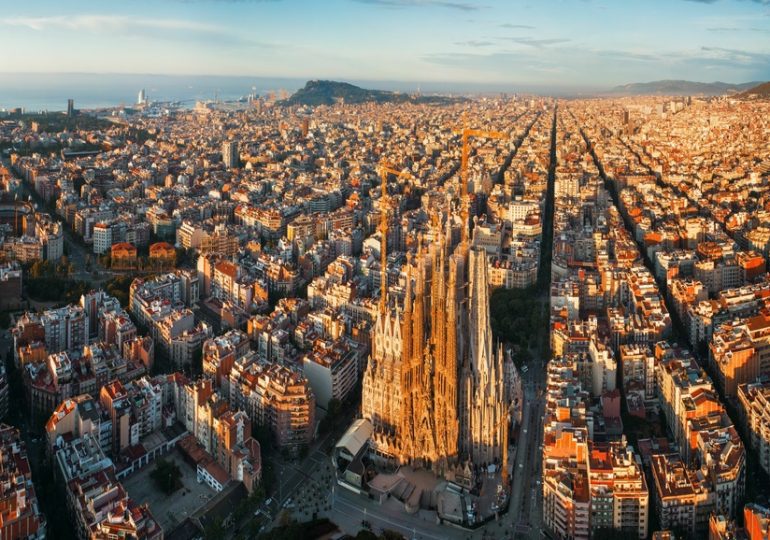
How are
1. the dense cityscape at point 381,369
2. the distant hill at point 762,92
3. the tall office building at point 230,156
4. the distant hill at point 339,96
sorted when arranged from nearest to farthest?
1. the dense cityscape at point 381,369
2. the tall office building at point 230,156
3. the distant hill at point 762,92
4. the distant hill at point 339,96

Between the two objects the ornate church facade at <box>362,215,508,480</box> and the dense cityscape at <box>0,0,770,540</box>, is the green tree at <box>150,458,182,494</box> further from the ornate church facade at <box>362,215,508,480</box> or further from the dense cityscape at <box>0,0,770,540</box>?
the ornate church facade at <box>362,215,508,480</box>

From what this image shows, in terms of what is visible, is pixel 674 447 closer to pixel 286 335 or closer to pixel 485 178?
pixel 286 335

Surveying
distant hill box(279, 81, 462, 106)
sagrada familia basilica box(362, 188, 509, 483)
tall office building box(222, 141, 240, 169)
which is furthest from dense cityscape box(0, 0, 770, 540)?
distant hill box(279, 81, 462, 106)

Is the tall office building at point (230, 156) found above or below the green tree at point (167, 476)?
above

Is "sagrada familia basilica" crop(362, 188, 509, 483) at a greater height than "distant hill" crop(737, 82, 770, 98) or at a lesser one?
lesser

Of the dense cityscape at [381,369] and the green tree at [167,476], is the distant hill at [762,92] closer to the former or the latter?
the dense cityscape at [381,369]

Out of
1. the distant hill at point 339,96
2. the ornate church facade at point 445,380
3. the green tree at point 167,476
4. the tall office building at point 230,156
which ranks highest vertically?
the distant hill at point 339,96

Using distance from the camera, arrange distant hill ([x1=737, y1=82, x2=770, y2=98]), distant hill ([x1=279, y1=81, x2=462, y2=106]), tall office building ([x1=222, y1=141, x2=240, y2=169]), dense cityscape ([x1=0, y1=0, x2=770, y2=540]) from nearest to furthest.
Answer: dense cityscape ([x1=0, y1=0, x2=770, y2=540])
tall office building ([x1=222, y1=141, x2=240, y2=169])
distant hill ([x1=737, y1=82, x2=770, y2=98])
distant hill ([x1=279, y1=81, x2=462, y2=106])

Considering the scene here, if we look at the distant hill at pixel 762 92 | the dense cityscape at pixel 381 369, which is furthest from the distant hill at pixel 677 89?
the dense cityscape at pixel 381 369
